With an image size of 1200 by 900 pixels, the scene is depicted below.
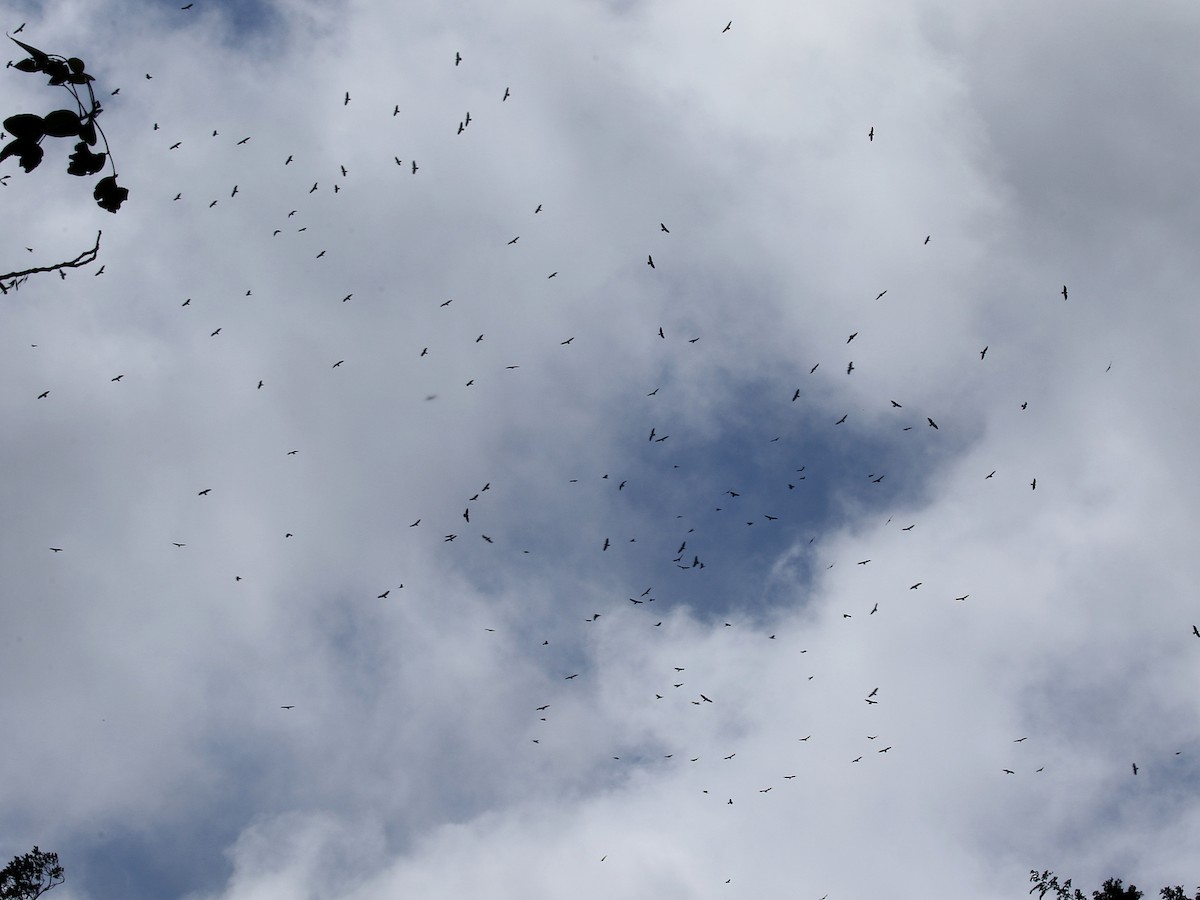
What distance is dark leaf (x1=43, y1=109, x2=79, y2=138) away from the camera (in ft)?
18.9

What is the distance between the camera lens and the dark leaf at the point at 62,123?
5.76m

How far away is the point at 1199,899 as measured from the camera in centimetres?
4169

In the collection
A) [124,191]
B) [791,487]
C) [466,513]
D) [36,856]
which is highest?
[791,487]

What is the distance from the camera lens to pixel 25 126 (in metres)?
5.73

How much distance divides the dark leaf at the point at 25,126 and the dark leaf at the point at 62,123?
39 millimetres

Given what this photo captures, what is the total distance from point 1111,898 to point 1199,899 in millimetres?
3500

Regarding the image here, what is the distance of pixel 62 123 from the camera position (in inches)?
228

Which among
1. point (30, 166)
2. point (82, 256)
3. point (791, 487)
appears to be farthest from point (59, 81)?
point (791, 487)

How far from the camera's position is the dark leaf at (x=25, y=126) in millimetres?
5680

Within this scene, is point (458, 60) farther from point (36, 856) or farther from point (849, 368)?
point (36, 856)

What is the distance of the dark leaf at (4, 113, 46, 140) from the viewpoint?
568 centimetres

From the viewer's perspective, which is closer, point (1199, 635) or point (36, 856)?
point (1199, 635)

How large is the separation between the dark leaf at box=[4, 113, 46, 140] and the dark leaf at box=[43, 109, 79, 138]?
0.04 metres

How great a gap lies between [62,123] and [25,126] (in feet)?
0.61
